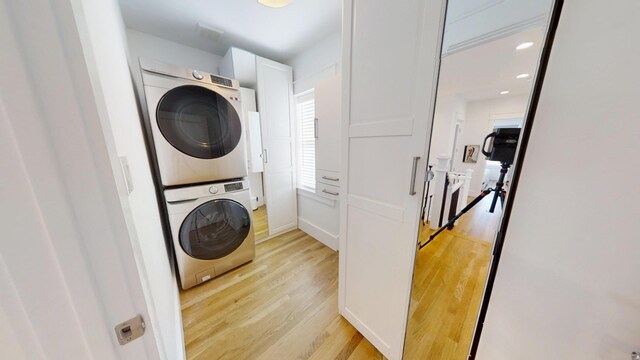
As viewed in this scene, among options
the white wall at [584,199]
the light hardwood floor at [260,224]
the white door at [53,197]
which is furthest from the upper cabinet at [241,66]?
the white wall at [584,199]

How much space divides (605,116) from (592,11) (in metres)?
0.28

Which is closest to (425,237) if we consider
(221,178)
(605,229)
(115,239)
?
(605,229)

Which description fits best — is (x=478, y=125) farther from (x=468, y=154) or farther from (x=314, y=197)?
(x=314, y=197)

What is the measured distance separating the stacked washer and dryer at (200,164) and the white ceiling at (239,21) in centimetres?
61

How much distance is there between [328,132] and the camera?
79.0 inches

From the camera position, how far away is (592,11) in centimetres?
51

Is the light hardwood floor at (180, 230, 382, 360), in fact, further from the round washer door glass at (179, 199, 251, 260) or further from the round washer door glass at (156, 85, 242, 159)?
the round washer door glass at (156, 85, 242, 159)

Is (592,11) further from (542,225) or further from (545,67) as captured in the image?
(542,225)

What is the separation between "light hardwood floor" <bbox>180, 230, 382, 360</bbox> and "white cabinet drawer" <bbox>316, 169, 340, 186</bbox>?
33.6 inches

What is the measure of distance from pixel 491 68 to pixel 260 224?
9.16ft

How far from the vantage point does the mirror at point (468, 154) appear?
0.72m

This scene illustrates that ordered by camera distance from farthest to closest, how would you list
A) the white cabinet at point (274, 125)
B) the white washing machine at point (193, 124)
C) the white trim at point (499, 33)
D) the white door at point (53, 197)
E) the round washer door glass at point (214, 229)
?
1. the white cabinet at point (274, 125)
2. the round washer door glass at point (214, 229)
3. the white washing machine at point (193, 124)
4. the white trim at point (499, 33)
5. the white door at point (53, 197)

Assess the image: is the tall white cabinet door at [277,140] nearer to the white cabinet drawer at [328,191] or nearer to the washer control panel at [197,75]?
the white cabinet drawer at [328,191]

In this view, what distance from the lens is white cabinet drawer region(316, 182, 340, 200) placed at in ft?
6.84
